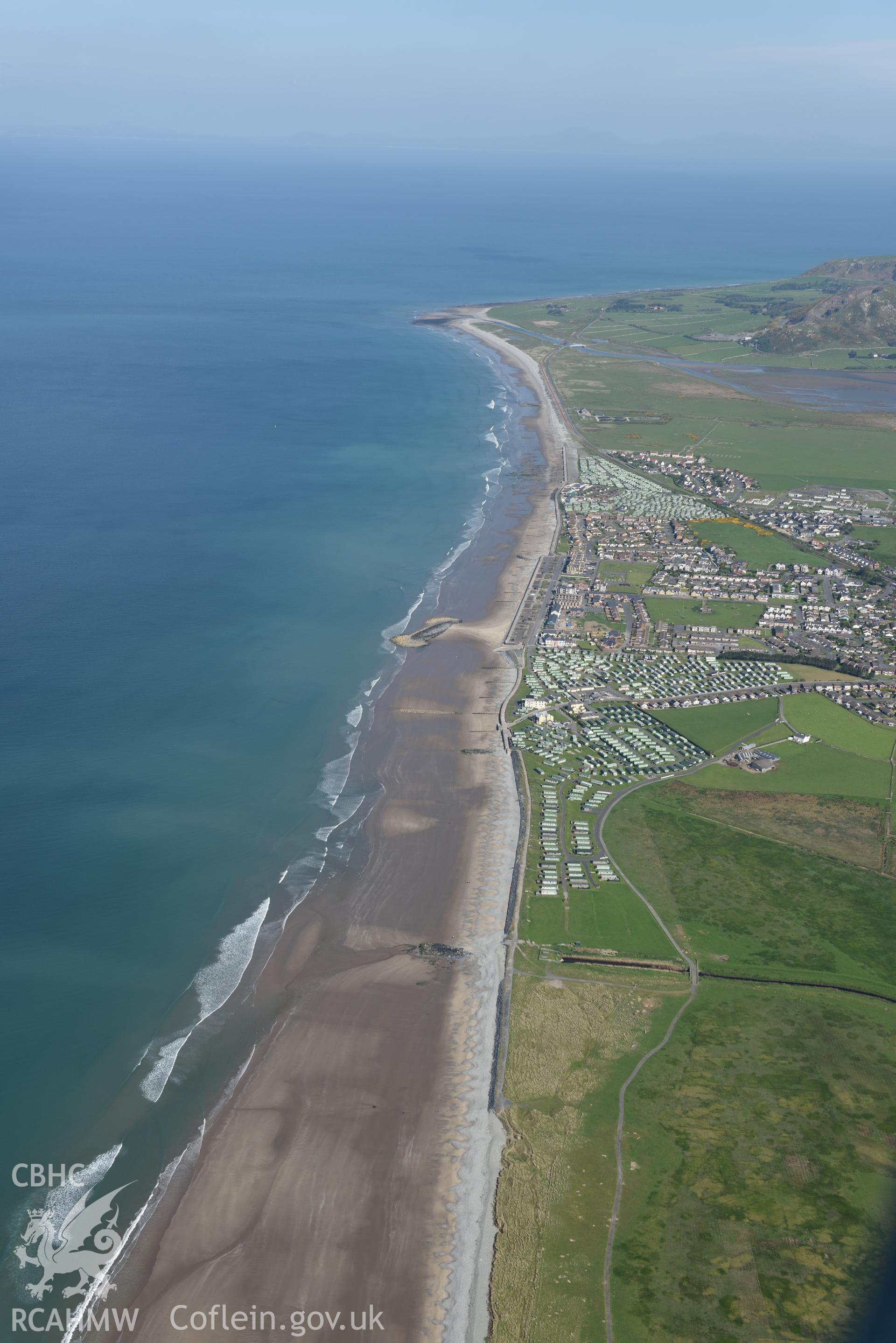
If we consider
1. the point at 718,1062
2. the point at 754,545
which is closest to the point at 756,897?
the point at 718,1062

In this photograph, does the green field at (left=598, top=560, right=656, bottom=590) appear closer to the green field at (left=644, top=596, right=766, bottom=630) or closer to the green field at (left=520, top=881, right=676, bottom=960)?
the green field at (left=644, top=596, right=766, bottom=630)

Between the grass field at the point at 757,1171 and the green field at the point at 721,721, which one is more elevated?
the green field at the point at 721,721

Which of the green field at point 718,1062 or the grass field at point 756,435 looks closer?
the green field at point 718,1062

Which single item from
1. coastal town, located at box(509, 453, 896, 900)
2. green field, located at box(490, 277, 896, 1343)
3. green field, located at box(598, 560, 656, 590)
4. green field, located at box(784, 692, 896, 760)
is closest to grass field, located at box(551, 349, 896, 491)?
coastal town, located at box(509, 453, 896, 900)

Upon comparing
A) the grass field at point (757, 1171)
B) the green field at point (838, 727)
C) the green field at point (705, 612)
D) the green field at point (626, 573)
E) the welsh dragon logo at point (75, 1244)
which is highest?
the green field at point (626, 573)

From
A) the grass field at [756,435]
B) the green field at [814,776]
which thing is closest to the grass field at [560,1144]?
the green field at [814,776]

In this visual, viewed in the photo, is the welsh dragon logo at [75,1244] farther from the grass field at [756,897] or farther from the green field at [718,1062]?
the grass field at [756,897]

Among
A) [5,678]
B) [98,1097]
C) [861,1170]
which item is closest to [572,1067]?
[861,1170]
